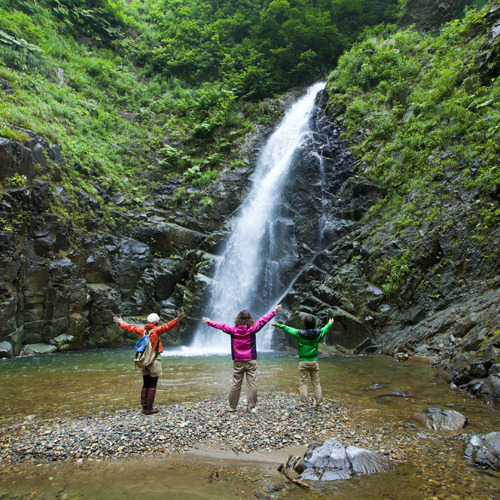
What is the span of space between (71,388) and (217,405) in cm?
389

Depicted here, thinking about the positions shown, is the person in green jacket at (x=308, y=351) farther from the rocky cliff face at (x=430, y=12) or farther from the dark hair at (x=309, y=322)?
the rocky cliff face at (x=430, y=12)

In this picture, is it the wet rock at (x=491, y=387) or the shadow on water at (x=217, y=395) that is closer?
the shadow on water at (x=217, y=395)

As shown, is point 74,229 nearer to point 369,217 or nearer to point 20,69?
point 20,69

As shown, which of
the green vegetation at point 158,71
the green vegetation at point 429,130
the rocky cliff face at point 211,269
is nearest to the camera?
the rocky cliff face at point 211,269

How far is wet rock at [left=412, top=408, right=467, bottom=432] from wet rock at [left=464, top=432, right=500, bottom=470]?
0.53 m

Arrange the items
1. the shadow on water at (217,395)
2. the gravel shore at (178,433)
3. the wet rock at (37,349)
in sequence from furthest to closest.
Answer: the wet rock at (37,349)
the gravel shore at (178,433)
the shadow on water at (217,395)

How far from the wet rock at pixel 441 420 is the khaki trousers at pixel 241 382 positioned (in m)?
2.61

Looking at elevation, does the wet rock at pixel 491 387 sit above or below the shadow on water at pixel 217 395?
above

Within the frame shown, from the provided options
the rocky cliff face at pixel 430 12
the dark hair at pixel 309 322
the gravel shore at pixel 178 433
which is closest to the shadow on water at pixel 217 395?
the gravel shore at pixel 178 433

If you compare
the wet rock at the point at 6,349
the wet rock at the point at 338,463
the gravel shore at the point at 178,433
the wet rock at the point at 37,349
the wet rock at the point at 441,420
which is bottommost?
the wet rock at the point at 37,349

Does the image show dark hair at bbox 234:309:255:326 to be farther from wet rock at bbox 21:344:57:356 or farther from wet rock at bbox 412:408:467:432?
wet rock at bbox 21:344:57:356

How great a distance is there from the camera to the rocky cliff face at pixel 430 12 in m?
23.7

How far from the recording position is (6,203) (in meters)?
12.4

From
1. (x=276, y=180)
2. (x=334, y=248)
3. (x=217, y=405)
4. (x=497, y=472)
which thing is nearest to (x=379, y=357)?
(x=334, y=248)
